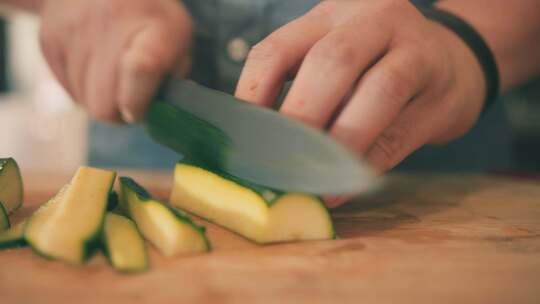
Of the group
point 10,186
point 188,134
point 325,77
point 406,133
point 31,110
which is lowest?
point 31,110

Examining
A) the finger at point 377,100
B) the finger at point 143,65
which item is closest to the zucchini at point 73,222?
the finger at point 143,65

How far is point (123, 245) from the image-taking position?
1.06m

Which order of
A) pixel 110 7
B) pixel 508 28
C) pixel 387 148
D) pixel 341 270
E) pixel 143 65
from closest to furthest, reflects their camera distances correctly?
pixel 341 270 < pixel 387 148 < pixel 143 65 < pixel 110 7 < pixel 508 28

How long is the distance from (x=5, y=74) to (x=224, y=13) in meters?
3.85

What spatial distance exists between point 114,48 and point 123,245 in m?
0.83

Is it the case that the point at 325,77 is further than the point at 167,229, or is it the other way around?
the point at 325,77

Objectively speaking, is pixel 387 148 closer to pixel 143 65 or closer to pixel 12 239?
pixel 143 65

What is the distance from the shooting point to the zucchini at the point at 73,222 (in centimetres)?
104

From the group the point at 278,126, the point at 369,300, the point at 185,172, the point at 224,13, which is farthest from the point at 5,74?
the point at 369,300

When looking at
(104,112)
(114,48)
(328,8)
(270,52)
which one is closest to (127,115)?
(104,112)

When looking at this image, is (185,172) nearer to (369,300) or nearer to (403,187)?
(369,300)

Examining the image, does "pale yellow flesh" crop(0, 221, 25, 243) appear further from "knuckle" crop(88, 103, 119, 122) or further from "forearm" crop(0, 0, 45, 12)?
"forearm" crop(0, 0, 45, 12)

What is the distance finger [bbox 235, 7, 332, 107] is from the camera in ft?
4.33

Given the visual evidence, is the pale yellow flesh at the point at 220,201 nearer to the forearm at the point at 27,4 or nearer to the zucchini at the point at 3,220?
the zucchini at the point at 3,220
